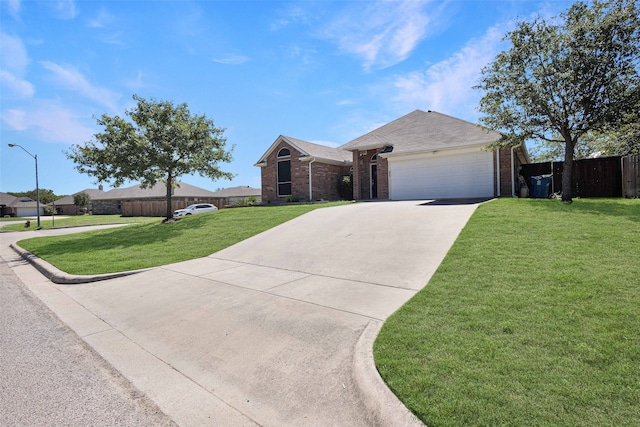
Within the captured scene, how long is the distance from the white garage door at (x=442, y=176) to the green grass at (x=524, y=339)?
10038 millimetres

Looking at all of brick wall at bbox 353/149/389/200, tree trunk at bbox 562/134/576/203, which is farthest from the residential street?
brick wall at bbox 353/149/389/200

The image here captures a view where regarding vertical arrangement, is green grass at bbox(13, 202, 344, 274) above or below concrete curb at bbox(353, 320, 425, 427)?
above

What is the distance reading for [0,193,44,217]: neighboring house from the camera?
68000mm

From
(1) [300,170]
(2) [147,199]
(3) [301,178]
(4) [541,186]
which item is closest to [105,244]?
(3) [301,178]

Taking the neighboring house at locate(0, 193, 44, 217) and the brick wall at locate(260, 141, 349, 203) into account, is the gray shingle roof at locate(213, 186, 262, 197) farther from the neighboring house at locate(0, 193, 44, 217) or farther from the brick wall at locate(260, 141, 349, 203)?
the neighboring house at locate(0, 193, 44, 217)

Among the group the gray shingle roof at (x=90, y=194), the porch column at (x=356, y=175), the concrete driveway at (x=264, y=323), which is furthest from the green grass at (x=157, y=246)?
the gray shingle roof at (x=90, y=194)

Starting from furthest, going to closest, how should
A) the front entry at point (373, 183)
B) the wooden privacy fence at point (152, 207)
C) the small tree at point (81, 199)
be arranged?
1. the small tree at point (81, 199)
2. the wooden privacy fence at point (152, 207)
3. the front entry at point (373, 183)

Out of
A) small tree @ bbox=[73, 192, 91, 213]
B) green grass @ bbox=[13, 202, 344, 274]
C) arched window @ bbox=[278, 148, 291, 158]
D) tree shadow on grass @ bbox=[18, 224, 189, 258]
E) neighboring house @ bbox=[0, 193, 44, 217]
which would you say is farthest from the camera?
neighboring house @ bbox=[0, 193, 44, 217]

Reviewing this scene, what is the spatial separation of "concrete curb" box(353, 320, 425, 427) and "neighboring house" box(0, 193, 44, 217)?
278 feet

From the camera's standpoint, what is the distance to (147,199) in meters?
50.1

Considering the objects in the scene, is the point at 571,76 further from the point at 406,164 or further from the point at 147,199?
the point at 147,199

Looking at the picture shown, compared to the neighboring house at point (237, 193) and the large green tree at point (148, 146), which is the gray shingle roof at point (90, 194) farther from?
the large green tree at point (148, 146)

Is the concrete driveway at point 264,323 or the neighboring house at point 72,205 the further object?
the neighboring house at point 72,205

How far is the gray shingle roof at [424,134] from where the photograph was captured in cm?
1650
